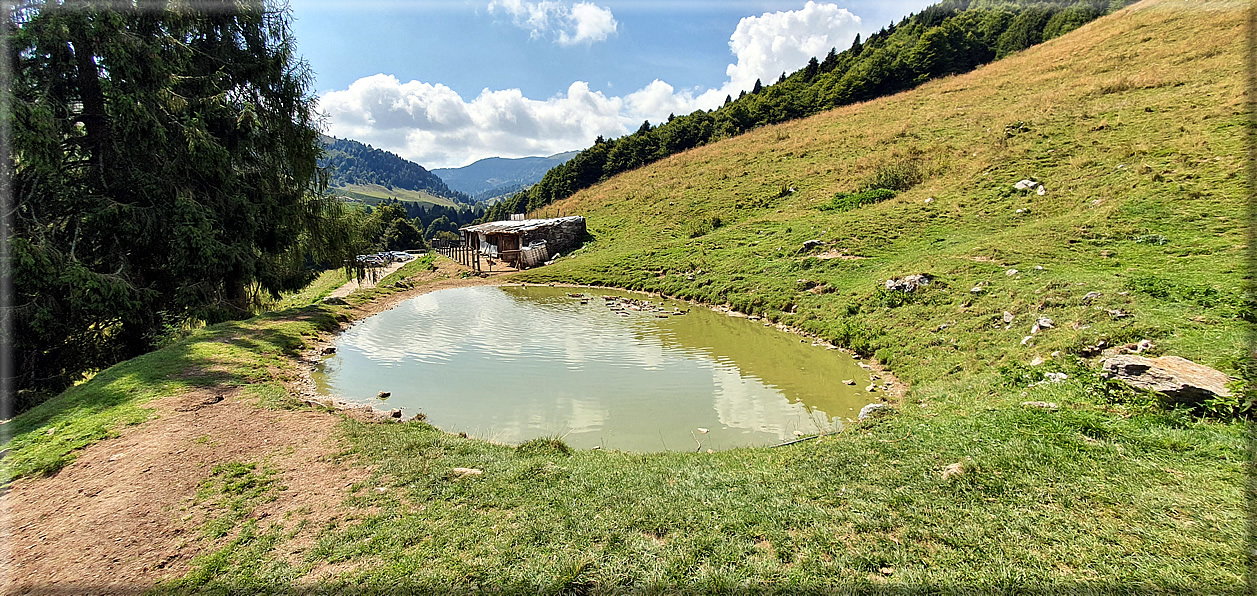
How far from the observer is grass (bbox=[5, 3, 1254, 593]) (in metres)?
4.34

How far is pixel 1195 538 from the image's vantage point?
3.98 meters

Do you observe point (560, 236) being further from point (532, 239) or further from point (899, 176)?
point (899, 176)

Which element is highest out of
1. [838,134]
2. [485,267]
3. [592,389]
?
[838,134]

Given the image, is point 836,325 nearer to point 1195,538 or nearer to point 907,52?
point 1195,538

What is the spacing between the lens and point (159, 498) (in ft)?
19.5

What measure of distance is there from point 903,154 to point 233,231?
1513 inches

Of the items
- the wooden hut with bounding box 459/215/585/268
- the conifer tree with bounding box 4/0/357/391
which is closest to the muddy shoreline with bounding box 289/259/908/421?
the conifer tree with bounding box 4/0/357/391

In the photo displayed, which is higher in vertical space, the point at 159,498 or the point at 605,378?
the point at 159,498

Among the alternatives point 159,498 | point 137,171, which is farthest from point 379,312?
point 159,498

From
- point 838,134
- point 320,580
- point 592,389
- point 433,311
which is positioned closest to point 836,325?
point 592,389

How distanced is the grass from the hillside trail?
34cm

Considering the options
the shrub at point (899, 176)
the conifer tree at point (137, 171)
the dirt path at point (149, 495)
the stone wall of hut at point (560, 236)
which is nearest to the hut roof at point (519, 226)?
the stone wall of hut at point (560, 236)

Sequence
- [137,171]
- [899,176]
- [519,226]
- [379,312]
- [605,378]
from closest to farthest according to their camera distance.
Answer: [605,378] < [137,171] < [379,312] < [899,176] < [519,226]

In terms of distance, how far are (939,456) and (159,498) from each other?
35.6 feet
